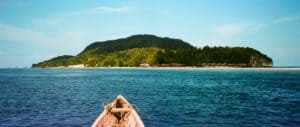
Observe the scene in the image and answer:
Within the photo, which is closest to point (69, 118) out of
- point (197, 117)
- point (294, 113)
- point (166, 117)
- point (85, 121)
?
point (85, 121)

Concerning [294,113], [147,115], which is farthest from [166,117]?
[294,113]

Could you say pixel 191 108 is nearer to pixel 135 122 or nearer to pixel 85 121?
pixel 85 121

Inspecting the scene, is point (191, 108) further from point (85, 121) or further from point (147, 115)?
point (85, 121)

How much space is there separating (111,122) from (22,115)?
14.4 metres

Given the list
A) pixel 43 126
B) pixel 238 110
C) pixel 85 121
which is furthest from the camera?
pixel 238 110

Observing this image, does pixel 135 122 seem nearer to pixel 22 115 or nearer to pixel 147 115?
pixel 147 115

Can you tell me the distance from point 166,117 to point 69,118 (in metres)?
8.80

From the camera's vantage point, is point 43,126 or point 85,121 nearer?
point 43,126

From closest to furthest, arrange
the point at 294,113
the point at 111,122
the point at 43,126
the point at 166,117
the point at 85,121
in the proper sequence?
the point at 111,122
the point at 43,126
the point at 85,121
the point at 166,117
the point at 294,113

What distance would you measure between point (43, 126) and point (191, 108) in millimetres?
17183

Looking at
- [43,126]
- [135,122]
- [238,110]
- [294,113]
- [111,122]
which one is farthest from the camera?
[238,110]

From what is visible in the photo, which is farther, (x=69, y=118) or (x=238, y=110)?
(x=238, y=110)

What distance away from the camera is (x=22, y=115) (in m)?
34.1

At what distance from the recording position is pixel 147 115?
3369 centimetres
